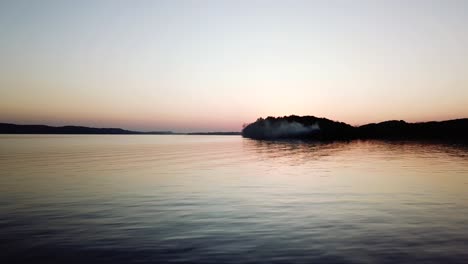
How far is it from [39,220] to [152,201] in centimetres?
835

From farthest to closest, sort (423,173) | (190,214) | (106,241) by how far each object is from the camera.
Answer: (423,173)
(190,214)
(106,241)

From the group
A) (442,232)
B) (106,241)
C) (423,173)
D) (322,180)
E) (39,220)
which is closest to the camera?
(106,241)

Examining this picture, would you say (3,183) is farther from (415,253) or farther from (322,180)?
(415,253)

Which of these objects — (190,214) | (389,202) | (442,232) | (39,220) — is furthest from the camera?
(389,202)

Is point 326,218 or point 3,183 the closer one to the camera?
point 326,218

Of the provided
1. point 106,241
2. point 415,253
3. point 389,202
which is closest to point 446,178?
point 389,202

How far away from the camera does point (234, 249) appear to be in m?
16.3

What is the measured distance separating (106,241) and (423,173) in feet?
143

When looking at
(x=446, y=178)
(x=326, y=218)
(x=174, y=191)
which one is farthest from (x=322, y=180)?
(x=326, y=218)

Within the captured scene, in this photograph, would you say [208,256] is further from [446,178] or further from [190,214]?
[446,178]

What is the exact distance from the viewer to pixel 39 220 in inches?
894

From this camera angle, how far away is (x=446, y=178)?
144 ft

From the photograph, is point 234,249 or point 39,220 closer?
point 234,249

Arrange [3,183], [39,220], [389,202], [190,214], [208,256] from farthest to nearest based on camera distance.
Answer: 1. [3,183]
2. [389,202]
3. [190,214]
4. [39,220]
5. [208,256]
